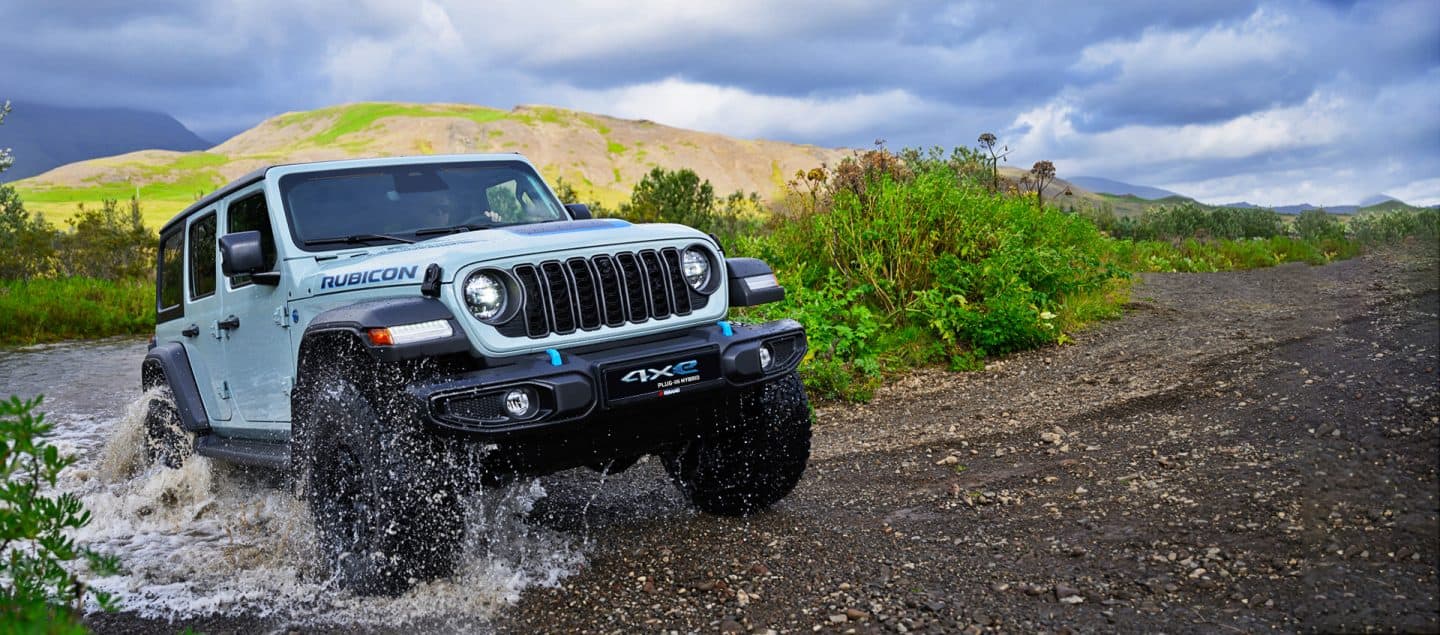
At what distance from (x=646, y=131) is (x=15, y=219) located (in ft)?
367

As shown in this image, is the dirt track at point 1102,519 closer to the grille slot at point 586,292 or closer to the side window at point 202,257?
the grille slot at point 586,292

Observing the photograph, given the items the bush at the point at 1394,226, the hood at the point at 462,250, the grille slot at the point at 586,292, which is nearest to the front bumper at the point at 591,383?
the grille slot at the point at 586,292

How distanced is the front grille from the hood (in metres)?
0.07

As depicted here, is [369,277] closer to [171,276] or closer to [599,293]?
[599,293]

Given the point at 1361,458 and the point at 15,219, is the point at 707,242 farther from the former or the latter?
the point at 15,219

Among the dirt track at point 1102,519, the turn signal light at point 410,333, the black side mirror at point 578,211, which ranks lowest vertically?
the dirt track at point 1102,519

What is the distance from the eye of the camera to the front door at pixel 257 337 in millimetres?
4883

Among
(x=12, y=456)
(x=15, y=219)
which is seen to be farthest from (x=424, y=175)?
(x=15, y=219)

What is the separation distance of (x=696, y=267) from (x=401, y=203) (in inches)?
64.5

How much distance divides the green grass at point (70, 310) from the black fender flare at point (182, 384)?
1038cm

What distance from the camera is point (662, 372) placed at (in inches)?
154

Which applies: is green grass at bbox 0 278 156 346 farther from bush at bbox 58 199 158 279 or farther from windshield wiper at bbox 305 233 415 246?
windshield wiper at bbox 305 233 415 246

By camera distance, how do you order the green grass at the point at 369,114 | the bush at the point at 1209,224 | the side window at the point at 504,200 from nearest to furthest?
the side window at the point at 504,200
the bush at the point at 1209,224
the green grass at the point at 369,114

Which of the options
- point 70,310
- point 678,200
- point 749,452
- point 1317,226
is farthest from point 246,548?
A: point 678,200
